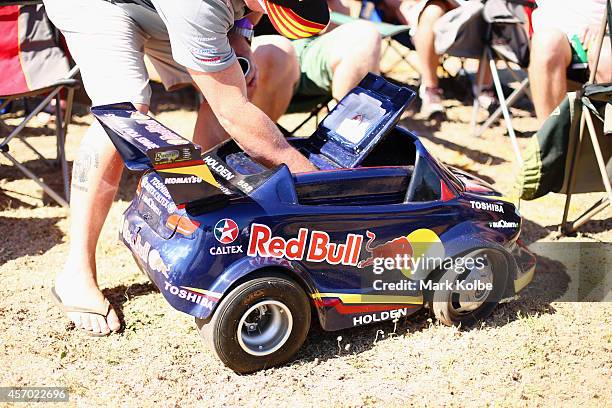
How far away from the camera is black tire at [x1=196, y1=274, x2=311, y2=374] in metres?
2.48

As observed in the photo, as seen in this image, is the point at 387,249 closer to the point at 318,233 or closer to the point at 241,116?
the point at 318,233

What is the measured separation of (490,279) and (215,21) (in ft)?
4.83

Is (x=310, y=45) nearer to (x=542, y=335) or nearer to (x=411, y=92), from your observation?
(x=411, y=92)

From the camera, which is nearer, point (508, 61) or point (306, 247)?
point (306, 247)

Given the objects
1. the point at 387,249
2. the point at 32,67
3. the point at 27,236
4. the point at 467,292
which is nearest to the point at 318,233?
the point at 387,249

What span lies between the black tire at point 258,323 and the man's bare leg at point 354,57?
1733 millimetres

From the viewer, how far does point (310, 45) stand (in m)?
4.44

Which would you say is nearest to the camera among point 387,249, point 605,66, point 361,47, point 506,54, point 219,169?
point 387,249

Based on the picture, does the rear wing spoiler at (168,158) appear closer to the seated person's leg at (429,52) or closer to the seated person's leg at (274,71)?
the seated person's leg at (274,71)

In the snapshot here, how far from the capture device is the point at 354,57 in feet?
13.2

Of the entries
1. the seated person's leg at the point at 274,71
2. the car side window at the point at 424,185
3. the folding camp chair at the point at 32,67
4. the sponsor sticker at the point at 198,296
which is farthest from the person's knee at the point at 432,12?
the sponsor sticker at the point at 198,296

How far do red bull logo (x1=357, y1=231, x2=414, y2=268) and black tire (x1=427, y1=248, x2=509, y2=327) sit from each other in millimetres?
194

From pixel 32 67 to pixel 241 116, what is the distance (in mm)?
1850

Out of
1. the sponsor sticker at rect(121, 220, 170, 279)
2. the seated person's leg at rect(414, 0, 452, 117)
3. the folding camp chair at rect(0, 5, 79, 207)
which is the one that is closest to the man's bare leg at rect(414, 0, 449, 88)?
the seated person's leg at rect(414, 0, 452, 117)
